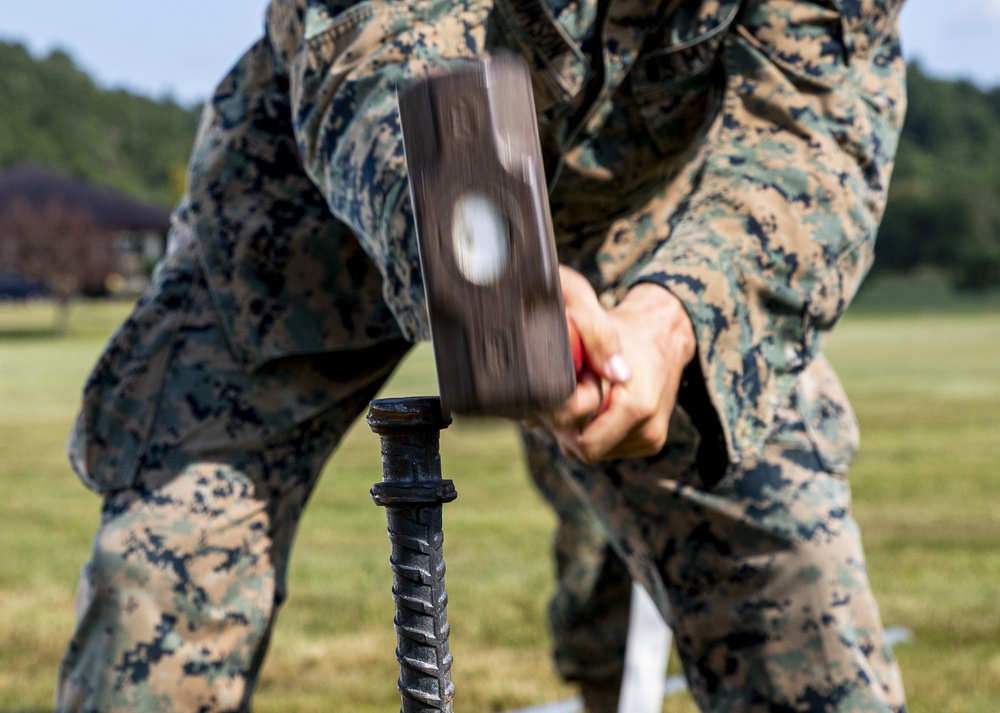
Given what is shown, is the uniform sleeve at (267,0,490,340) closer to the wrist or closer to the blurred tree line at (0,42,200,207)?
the wrist

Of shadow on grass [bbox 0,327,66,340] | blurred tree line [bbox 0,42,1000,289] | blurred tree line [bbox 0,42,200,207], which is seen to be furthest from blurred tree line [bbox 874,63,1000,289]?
blurred tree line [bbox 0,42,200,207]

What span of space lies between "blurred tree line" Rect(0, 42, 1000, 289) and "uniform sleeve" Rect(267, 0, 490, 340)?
58.8 metres

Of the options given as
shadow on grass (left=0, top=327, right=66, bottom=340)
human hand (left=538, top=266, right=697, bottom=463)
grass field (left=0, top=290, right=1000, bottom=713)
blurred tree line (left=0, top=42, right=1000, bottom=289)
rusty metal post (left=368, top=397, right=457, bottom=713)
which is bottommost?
shadow on grass (left=0, top=327, right=66, bottom=340)

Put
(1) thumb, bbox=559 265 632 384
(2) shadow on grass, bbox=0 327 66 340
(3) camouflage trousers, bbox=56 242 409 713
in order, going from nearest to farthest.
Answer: (1) thumb, bbox=559 265 632 384 → (3) camouflage trousers, bbox=56 242 409 713 → (2) shadow on grass, bbox=0 327 66 340

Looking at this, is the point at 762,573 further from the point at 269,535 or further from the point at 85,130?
the point at 85,130

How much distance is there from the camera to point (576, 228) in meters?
2.21

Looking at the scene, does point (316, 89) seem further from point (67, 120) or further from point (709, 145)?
point (67, 120)

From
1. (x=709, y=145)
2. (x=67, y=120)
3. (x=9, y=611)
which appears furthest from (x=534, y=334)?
(x=67, y=120)

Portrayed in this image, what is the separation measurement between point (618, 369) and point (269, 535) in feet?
3.45

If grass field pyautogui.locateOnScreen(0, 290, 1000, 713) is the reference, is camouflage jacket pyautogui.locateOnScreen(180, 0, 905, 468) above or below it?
above

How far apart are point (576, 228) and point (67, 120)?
236 ft

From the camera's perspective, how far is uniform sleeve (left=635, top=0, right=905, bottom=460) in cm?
145

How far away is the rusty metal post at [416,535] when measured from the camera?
47.2 inches

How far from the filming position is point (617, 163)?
6.81ft
